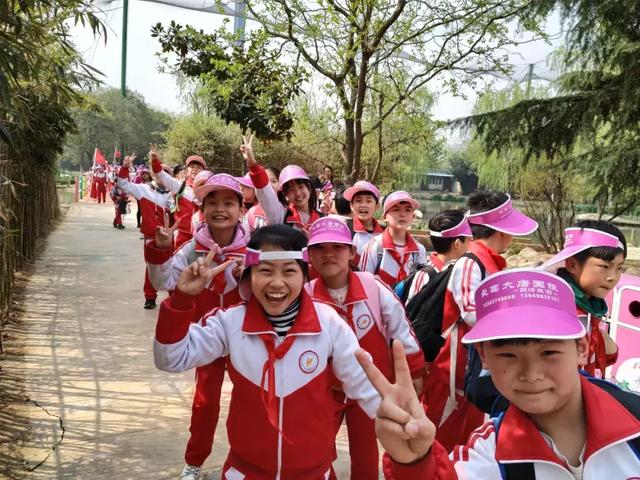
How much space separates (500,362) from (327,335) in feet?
2.67

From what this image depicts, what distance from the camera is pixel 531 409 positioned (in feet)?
3.81

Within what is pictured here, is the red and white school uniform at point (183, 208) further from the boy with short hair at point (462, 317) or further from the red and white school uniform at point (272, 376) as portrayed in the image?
the red and white school uniform at point (272, 376)

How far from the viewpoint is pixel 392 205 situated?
373 cm

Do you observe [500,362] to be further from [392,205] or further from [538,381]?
[392,205]

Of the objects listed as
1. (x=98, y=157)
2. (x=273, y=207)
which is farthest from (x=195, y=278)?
(x=98, y=157)

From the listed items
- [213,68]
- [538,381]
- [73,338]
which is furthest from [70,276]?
[538,381]

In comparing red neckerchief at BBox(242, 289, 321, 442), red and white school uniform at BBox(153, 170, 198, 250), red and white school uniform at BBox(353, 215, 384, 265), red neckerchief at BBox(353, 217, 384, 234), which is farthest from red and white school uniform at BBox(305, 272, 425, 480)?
red and white school uniform at BBox(153, 170, 198, 250)

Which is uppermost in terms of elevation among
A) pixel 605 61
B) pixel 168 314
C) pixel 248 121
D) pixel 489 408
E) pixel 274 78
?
pixel 605 61

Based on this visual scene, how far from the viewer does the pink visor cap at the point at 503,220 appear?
2.54 meters

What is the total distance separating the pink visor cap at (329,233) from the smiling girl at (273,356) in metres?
0.43

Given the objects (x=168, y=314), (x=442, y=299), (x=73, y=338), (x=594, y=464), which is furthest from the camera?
(x=73, y=338)

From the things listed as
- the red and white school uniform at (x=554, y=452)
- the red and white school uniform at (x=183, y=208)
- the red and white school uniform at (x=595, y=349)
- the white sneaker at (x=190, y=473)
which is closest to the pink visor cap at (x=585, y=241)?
the red and white school uniform at (x=595, y=349)

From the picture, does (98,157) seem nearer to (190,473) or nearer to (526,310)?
(190,473)

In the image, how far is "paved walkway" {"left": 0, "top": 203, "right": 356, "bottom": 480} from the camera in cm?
283
